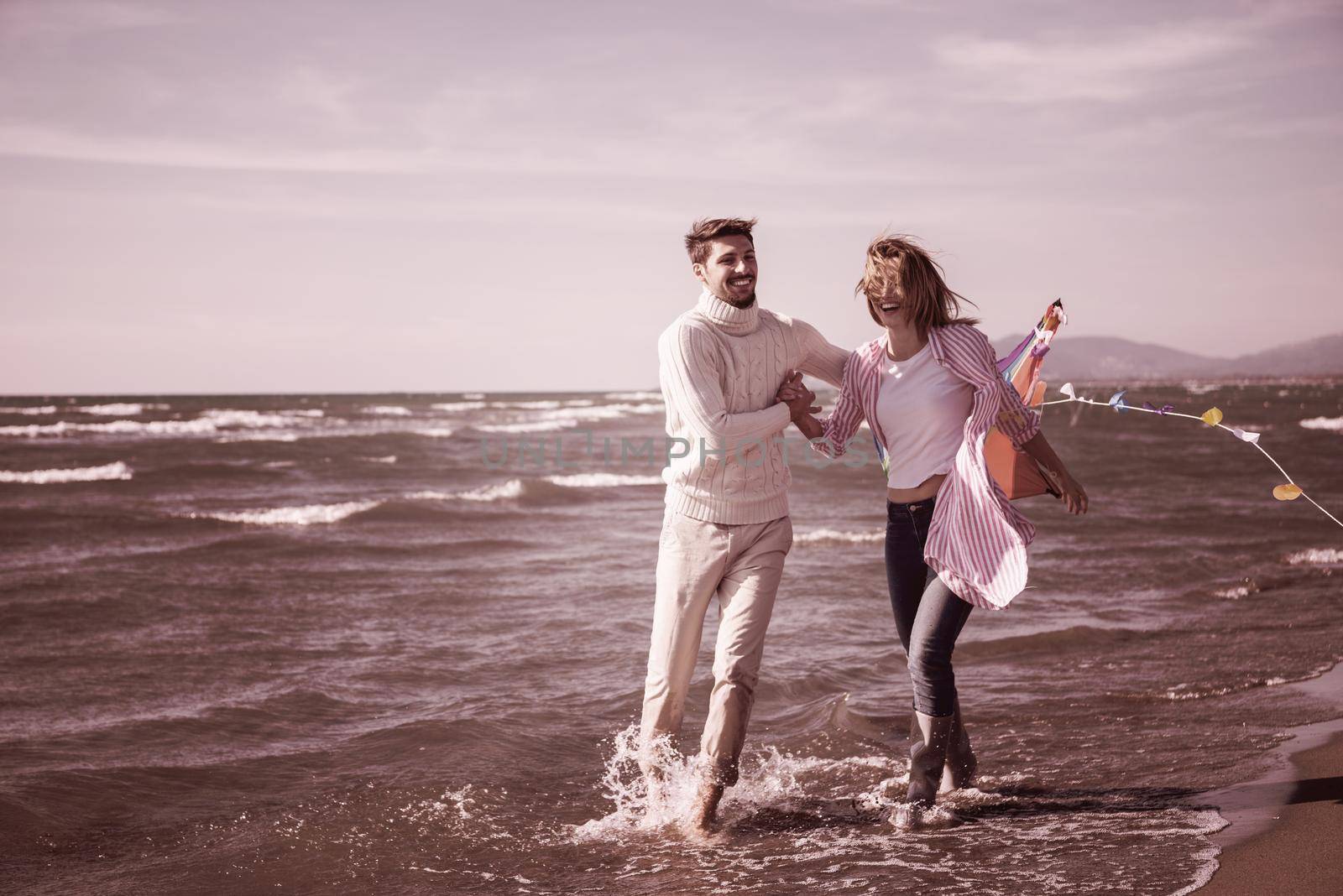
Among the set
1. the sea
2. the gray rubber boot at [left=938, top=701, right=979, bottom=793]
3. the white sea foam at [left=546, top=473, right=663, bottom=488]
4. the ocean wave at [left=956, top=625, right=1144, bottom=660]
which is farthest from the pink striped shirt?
the white sea foam at [left=546, top=473, right=663, bottom=488]

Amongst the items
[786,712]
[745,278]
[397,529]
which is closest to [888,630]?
[786,712]

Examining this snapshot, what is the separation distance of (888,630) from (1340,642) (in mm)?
2873

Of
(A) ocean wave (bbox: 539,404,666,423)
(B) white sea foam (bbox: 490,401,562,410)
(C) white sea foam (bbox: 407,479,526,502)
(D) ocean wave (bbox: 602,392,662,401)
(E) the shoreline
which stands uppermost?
(D) ocean wave (bbox: 602,392,662,401)

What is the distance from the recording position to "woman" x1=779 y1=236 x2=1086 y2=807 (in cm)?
355

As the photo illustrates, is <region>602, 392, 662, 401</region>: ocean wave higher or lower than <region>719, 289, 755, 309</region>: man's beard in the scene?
higher

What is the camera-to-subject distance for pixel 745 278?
A: 369cm

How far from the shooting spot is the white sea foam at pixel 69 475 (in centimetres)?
2150

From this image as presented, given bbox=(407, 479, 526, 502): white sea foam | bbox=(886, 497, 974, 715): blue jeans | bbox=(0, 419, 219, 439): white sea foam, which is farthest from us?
bbox=(0, 419, 219, 439): white sea foam

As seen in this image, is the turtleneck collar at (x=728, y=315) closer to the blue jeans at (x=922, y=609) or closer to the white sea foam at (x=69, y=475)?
the blue jeans at (x=922, y=609)

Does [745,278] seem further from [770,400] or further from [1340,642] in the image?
[1340,642]

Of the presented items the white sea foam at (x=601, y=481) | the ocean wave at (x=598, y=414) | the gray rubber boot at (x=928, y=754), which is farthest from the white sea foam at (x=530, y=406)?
the gray rubber boot at (x=928, y=754)

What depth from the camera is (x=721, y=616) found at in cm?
388

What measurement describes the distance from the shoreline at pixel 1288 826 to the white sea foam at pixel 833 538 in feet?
23.4

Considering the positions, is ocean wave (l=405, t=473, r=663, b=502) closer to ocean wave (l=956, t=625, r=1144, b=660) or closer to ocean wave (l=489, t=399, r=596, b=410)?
ocean wave (l=956, t=625, r=1144, b=660)
